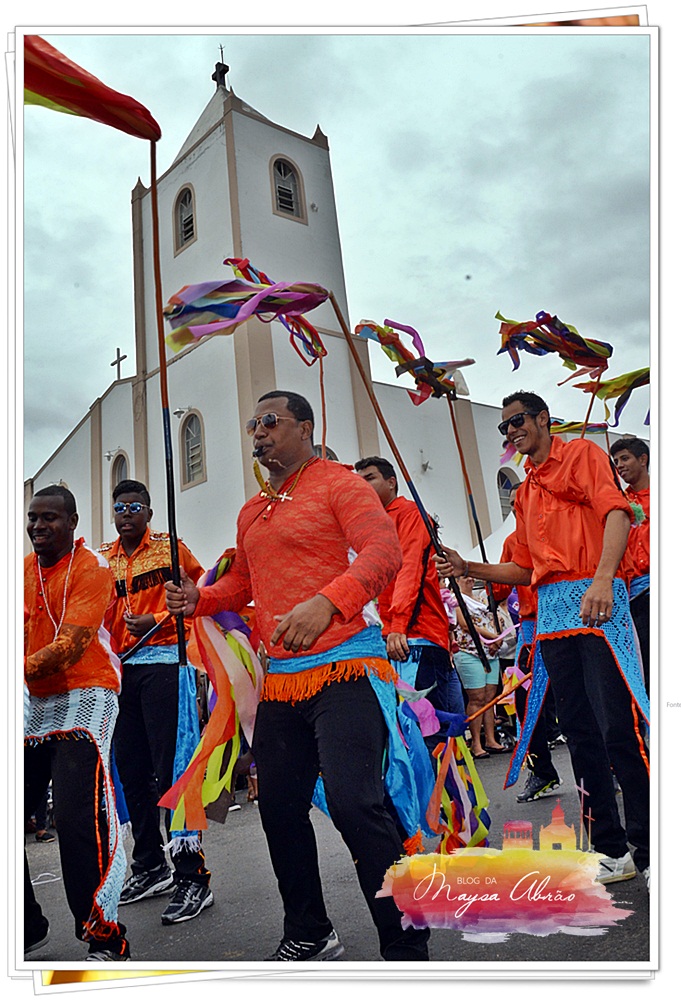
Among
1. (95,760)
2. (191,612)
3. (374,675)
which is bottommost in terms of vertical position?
(95,760)

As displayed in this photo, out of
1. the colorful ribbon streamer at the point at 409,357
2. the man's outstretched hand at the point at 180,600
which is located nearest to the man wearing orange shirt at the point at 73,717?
the man's outstretched hand at the point at 180,600

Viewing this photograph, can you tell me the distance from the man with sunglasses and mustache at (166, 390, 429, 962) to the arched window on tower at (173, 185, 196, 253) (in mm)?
694

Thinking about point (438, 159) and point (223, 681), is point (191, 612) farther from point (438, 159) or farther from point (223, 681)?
point (438, 159)

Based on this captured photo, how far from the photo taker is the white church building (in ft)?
9.50

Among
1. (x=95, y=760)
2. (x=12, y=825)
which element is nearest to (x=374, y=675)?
(x=95, y=760)

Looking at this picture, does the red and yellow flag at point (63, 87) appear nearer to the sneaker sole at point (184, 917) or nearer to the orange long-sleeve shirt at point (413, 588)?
the orange long-sleeve shirt at point (413, 588)

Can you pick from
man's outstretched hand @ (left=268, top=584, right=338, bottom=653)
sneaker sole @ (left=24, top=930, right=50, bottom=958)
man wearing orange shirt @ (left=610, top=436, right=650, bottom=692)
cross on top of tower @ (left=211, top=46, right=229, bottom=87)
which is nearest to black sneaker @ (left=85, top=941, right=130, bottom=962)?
sneaker sole @ (left=24, top=930, right=50, bottom=958)

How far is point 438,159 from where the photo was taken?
3.03 metres

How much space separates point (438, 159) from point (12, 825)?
8.38 ft

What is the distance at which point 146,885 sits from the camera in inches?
125

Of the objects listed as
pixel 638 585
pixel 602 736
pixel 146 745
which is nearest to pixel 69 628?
pixel 146 745

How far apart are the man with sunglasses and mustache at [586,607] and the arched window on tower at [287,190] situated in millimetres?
992

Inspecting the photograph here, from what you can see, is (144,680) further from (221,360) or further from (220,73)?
(220,73)

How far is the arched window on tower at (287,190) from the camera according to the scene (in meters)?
3.05
